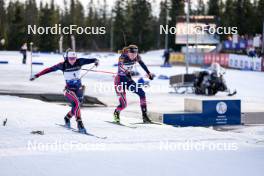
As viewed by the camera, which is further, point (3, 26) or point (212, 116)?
point (3, 26)

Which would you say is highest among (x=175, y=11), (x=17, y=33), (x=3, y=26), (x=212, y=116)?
Answer: (x=175, y=11)

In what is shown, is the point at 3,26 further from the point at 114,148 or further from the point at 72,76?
the point at 114,148

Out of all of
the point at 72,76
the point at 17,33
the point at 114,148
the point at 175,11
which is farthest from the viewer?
the point at 17,33

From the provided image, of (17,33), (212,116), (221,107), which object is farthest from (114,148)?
Answer: (17,33)

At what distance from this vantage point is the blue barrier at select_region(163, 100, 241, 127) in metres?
15.5

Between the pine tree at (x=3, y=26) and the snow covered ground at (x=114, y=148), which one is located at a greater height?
the pine tree at (x=3, y=26)

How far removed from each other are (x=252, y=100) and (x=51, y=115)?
436 inches

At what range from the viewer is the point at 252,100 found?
2316cm

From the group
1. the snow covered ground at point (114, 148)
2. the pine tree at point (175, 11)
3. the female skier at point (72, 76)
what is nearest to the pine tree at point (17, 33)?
the pine tree at point (175, 11)

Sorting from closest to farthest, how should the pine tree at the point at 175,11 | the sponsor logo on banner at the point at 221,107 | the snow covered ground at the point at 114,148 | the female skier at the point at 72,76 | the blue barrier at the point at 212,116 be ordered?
the snow covered ground at the point at 114,148 < the female skier at the point at 72,76 < the blue barrier at the point at 212,116 < the sponsor logo on banner at the point at 221,107 < the pine tree at the point at 175,11

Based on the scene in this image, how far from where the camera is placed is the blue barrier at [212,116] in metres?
15.5

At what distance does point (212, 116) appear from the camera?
15.8m

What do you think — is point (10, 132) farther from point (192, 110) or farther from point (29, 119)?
point (192, 110)

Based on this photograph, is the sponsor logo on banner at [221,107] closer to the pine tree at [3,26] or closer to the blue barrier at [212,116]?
the blue barrier at [212,116]
